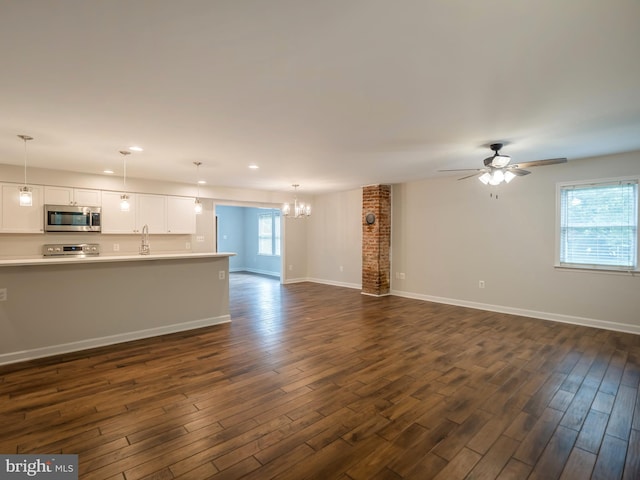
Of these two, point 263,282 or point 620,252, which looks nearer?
point 620,252

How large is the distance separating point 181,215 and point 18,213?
253cm

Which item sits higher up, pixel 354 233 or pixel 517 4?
pixel 517 4

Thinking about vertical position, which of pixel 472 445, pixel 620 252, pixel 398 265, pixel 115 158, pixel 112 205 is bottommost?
pixel 472 445

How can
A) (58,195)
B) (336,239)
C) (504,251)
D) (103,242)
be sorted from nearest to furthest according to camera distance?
(58,195) < (504,251) < (103,242) < (336,239)

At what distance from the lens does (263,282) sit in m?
9.07

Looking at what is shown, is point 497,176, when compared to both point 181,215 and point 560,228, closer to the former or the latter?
point 560,228

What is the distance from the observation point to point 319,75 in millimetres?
2254

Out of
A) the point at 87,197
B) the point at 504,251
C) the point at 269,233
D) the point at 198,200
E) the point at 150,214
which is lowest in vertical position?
the point at 504,251

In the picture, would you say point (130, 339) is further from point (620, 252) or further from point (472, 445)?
point (620, 252)

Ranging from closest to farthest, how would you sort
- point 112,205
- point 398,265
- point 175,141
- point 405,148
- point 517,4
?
point 517,4 < point 175,141 < point 405,148 < point 112,205 < point 398,265

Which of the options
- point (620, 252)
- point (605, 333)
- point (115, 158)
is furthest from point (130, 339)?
point (620, 252)

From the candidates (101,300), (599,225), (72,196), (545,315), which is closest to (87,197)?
(72,196)

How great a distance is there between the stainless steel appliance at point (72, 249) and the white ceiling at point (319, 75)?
2.01 m

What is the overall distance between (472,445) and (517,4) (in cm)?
259
